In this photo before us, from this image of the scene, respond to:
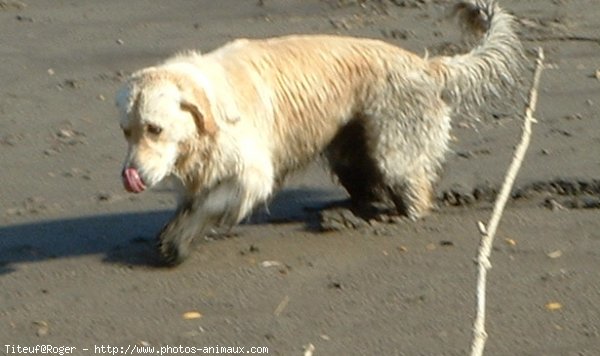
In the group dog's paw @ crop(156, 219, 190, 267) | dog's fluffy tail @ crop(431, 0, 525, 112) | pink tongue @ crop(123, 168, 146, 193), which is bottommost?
dog's paw @ crop(156, 219, 190, 267)

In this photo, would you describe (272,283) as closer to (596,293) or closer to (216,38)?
(596,293)

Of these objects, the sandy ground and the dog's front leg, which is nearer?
the sandy ground

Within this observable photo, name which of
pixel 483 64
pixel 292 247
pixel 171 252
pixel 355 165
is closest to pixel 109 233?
pixel 171 252

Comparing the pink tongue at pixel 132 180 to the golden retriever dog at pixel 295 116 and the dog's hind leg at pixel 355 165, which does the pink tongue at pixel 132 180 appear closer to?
the golden retriever dog at pixel 295 116

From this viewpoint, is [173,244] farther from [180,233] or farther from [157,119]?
[157,119]

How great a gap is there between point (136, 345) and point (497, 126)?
305 cm

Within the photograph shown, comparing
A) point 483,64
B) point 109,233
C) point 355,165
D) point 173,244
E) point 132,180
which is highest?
point 483,64

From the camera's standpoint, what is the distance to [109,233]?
286 inches

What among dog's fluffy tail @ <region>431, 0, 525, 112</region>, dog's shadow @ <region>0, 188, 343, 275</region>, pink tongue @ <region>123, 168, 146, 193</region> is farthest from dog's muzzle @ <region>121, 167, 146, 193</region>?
dog's fluffy tail @ <region>431, 0, 525, 112</region>

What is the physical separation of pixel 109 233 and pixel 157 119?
1021 mm

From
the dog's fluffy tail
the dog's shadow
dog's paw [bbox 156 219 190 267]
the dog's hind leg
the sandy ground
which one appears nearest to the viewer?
the sandy ground

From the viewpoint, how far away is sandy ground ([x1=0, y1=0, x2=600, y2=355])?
618 centimetres

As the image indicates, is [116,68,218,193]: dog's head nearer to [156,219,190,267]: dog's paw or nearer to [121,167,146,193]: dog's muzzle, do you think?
[121,167,146,193]: dog's muzzle

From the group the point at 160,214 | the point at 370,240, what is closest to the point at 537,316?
the point at 370,240
